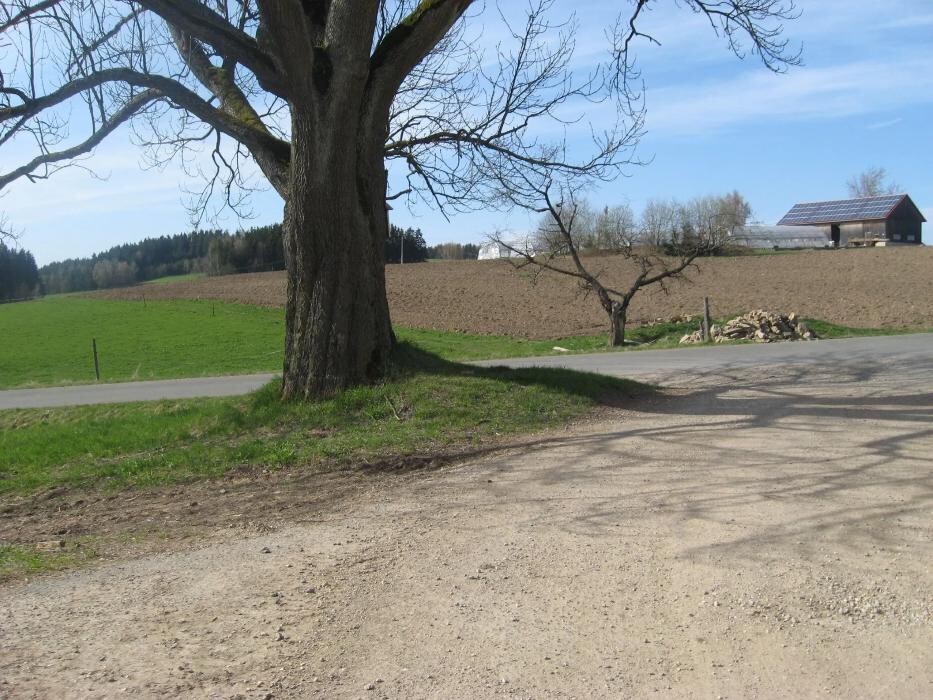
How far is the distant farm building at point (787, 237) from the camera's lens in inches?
3009

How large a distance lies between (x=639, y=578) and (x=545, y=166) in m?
10.4

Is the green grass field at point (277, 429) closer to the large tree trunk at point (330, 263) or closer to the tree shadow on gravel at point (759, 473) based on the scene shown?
the large tree trunk at point (330, 263)

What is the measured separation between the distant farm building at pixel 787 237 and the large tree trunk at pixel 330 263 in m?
68.4

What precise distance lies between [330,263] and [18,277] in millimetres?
66592

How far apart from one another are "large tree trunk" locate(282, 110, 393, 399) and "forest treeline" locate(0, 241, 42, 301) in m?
56.2

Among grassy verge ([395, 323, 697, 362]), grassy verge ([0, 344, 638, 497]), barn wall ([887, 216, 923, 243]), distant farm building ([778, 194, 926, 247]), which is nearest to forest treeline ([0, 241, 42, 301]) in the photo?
grassy verge ([395, 323, 697, 362])

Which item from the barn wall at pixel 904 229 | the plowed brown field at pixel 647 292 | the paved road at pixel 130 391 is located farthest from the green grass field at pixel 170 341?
the barn wall at pixel 904 229

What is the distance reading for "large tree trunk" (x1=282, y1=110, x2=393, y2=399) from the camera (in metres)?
10.6

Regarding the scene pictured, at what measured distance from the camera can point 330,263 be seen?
35.2 feet

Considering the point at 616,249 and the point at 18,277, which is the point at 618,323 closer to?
the point at 616,249

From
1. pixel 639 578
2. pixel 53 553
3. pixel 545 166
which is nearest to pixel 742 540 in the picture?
pixel 639 578

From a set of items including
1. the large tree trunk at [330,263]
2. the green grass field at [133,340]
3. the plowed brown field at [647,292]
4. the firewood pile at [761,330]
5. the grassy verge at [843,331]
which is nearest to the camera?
the large tree trunk at [330,263]

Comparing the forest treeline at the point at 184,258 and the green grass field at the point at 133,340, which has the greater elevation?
the forest treeline at the point at 184,258

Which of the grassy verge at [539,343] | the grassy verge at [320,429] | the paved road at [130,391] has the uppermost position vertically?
the grassy verge at [320,429]
